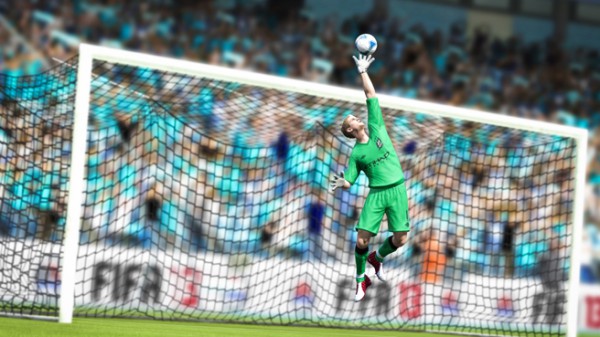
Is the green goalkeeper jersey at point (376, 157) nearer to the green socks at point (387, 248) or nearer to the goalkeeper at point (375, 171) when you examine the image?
the goalkeeper at point (375, 171)

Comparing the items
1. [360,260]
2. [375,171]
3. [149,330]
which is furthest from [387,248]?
[149,330]

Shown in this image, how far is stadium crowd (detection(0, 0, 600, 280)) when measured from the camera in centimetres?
1373

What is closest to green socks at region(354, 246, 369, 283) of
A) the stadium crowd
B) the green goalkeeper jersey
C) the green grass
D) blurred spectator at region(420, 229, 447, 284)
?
the green goalkeeper jersey

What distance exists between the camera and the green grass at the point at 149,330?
316 inches

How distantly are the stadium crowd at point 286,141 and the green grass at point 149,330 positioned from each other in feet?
5.79

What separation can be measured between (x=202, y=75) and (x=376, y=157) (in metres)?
1.84

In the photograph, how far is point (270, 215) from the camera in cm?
1525

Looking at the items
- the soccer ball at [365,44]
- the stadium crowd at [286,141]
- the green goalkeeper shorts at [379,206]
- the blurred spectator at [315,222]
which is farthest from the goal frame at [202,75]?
the blurred spectator at [315,222]

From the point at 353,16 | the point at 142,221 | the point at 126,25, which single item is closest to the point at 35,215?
the point at 142,221

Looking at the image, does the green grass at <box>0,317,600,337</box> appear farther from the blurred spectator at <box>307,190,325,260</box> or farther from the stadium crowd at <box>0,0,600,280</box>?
the blurred spectator at <box>307,190,325,260</box>

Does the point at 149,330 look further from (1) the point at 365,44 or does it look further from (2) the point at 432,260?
(2) the point at 432,260

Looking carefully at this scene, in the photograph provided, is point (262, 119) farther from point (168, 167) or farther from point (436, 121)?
point (436, 121)

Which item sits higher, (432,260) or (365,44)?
(365,44)

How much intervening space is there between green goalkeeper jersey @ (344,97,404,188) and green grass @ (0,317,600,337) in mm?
1687
